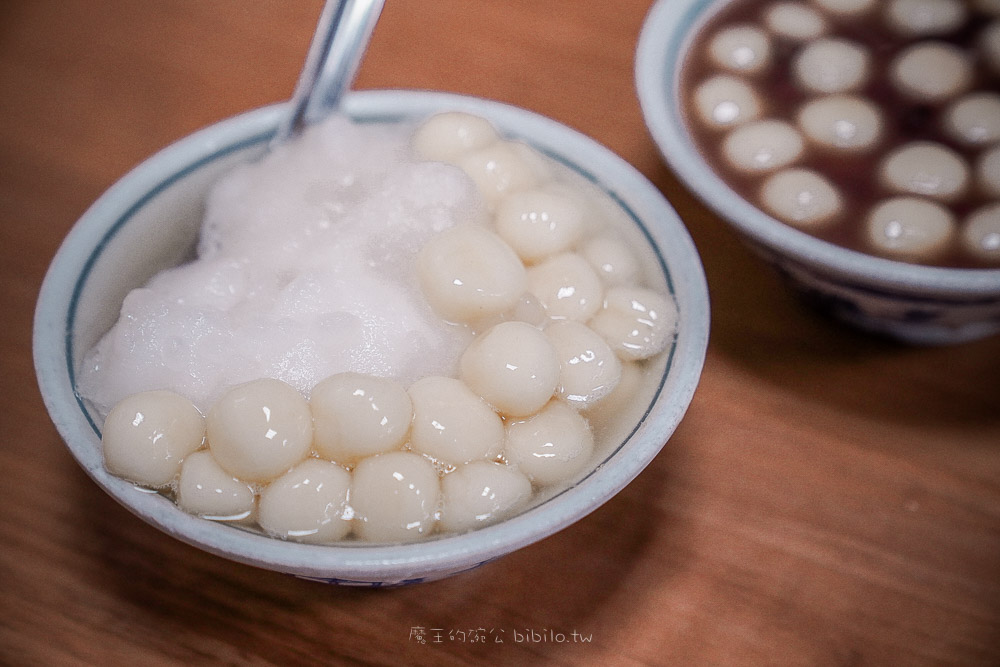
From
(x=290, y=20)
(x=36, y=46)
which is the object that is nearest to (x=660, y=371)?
(x=290, y=20)

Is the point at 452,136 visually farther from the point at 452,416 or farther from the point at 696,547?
Answer: the point at 696,547

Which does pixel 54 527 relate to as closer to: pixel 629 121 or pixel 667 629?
pixel 667 629

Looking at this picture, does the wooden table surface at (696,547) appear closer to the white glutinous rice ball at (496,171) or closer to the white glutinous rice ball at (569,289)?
the white glutinous rice ball at (569,289)

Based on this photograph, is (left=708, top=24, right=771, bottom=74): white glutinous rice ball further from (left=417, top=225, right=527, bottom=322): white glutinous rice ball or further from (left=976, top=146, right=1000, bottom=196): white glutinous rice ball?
(left=417, top=225, right=527, bottom=322): white glutinous rice ball

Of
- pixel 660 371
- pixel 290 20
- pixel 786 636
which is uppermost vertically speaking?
pixel 290 20

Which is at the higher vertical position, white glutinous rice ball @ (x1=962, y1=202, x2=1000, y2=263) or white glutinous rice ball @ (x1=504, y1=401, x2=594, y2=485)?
white glutinous rice ball @ (x1=962, y1=202, x2=1000, y2=263)

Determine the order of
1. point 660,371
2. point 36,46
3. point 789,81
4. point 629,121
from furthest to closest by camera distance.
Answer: point 36,46 < point 629,121 < point 789,81 < point 660,371

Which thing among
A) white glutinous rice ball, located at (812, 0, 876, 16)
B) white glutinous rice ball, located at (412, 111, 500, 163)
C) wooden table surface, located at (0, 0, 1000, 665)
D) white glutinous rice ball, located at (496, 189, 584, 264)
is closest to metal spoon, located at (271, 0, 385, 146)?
white glutinous rice ball, located at (412, 111, 500, 163)

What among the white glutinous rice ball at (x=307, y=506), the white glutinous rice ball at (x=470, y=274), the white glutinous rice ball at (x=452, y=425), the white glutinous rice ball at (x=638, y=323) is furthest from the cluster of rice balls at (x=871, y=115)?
the white glutinous rice ball at (x=307, y=506)
